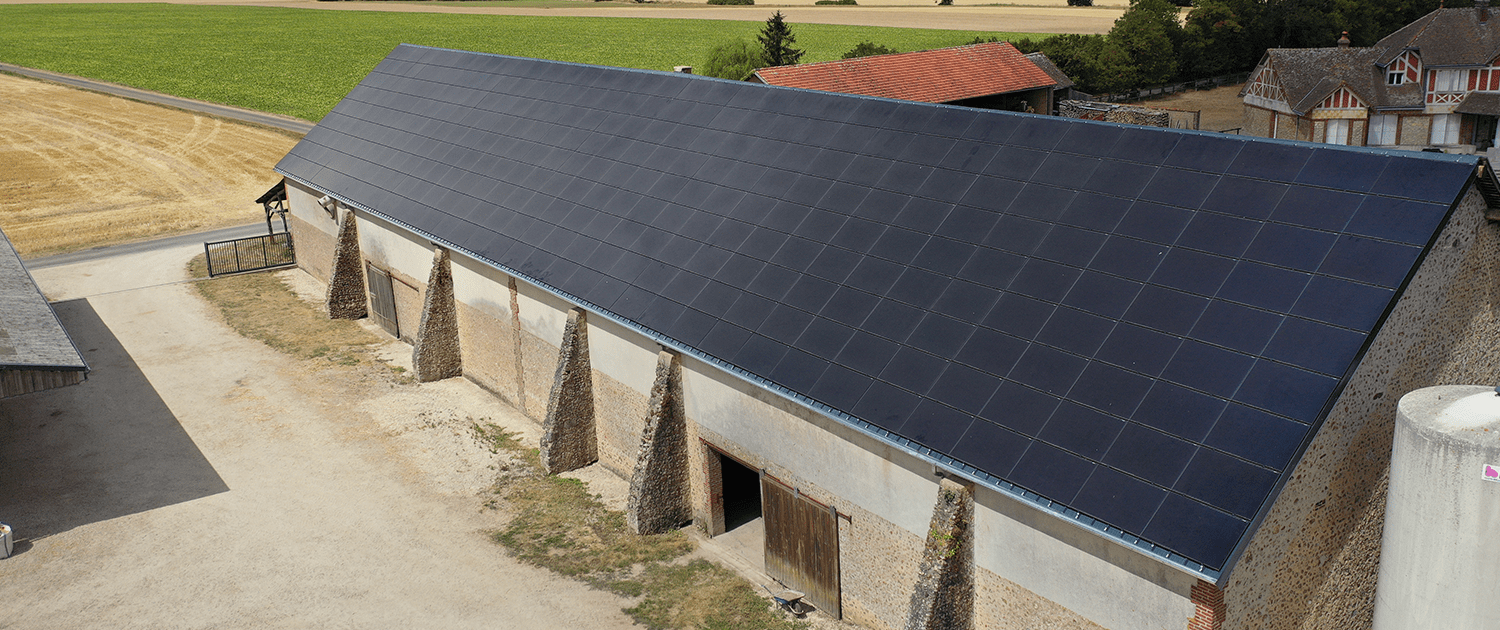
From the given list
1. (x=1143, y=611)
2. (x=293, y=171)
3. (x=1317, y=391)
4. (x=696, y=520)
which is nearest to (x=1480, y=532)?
(x=1317, y=391)

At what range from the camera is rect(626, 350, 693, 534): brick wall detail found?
17.4m

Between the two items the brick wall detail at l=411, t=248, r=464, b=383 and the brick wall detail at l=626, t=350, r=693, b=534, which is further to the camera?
the brick wall detail at l=411, t=248, r=464, b=383

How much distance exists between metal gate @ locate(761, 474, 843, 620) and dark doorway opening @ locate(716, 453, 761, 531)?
194 centimetres

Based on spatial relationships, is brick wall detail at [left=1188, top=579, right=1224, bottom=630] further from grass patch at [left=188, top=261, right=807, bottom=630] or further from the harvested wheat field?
the harvested wheat field

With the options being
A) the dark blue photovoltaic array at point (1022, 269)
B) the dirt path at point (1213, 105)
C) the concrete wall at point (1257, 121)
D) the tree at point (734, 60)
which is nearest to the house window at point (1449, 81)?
the concrete wall at point (1257, 121)

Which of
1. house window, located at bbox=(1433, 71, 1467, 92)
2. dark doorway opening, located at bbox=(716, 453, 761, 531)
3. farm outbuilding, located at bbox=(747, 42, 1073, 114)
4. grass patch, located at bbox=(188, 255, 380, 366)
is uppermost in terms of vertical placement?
farm outbuilding, located at bbox=(747, 42, 1073, 114)

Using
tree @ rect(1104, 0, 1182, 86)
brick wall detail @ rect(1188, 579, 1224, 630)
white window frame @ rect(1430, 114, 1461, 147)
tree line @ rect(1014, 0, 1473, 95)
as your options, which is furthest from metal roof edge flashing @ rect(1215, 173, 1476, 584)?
tree @ rect(1104, 0, 1182, 86)

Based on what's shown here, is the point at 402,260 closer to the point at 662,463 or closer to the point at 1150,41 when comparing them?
the point at 662,463

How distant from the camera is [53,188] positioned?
1905 inches

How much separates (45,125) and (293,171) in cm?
3955

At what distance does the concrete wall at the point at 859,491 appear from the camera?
11.6 metres

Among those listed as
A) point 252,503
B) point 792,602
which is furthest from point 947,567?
point 252,503

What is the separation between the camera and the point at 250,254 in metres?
36.6

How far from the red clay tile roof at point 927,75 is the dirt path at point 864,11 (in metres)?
49.9
